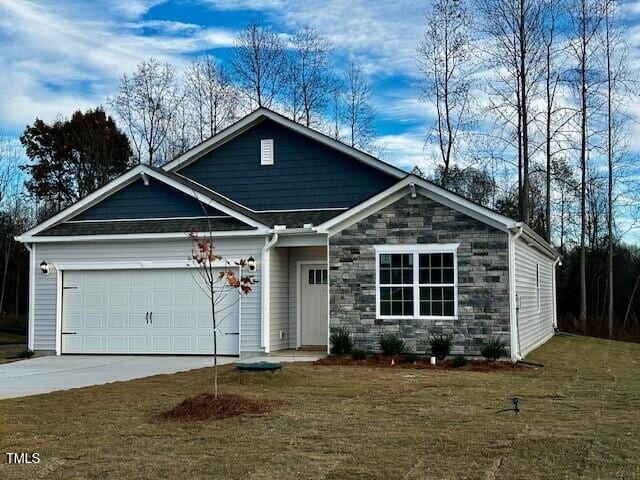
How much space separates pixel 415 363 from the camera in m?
14.8

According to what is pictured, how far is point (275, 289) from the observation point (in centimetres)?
1719

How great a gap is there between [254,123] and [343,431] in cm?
1295

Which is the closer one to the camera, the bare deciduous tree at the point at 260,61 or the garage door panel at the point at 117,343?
the garage door panel at the point at 117,343

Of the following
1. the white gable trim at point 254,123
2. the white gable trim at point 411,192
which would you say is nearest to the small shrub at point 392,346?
the white gable trim at point 411,192

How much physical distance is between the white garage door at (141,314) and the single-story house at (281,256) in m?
0.03

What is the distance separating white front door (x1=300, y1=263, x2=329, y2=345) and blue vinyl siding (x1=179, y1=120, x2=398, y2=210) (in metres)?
1.76

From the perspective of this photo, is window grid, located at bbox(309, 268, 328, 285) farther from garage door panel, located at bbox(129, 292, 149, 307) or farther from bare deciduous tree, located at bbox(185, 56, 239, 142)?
bare deciduous tree, located at bbox(185, 56, 239, 142)

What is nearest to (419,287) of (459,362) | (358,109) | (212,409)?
(459,362)

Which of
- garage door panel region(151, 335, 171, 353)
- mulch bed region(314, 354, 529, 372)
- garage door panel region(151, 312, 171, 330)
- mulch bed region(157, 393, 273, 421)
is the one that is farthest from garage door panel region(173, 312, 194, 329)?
mulch bed region(157, 393, 273, 421)

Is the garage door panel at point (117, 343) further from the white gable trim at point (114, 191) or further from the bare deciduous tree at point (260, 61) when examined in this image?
the bare deciduous tree at point (260, 61)

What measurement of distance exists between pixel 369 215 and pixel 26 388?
7750 mm

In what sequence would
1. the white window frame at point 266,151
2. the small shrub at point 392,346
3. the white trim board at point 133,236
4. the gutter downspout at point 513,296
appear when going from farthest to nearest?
the white window frame at point 266,151 → the white trim board at point 133,236 → the small shrub at point 392,346 → the gutter downspout at point 513,296

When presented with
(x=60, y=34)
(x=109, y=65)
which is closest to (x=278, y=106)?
(x=109, y=65)

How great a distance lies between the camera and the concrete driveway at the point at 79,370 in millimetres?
12273
